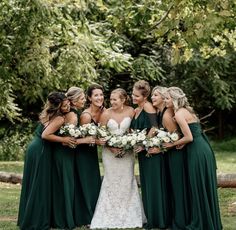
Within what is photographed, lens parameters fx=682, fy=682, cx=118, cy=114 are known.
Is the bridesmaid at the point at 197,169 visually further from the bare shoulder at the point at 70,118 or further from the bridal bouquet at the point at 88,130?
the bare shoulder at the point at 70,118

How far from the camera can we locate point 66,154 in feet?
29.5

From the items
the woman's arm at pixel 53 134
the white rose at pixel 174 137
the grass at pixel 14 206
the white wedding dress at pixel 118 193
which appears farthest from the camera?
the grass at pixel 14 206

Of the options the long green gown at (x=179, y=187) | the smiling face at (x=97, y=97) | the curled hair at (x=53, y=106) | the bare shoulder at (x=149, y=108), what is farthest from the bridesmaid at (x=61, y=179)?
the long green gown at (x=179, y=187)

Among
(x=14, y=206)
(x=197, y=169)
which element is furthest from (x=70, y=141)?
(x=14, y=206)

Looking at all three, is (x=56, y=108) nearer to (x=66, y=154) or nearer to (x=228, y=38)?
(x=66, y=154)

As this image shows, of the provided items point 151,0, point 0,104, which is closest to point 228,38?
point 151,0

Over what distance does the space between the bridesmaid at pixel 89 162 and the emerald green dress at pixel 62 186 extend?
0.12 metres

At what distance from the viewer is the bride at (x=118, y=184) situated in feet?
29.6

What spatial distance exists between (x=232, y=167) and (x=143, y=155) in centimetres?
973

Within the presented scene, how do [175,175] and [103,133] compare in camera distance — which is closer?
[175,175]

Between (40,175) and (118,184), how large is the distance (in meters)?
1.05

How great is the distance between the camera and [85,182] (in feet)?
29.8

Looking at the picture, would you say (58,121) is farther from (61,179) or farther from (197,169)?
(197,169)

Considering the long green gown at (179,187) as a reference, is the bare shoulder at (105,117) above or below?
above
